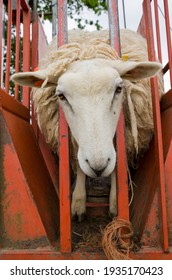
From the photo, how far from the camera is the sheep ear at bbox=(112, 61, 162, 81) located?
158cm

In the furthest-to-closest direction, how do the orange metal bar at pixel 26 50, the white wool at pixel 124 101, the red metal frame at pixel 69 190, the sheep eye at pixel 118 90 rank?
the orange metal bar at pixel 26 50 → the white wool at pixel 124 101 → the sheep eye at pixel 118 90 → the red metal frame at pixel 69 190

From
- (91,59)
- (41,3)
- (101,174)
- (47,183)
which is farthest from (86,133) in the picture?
(41,3)

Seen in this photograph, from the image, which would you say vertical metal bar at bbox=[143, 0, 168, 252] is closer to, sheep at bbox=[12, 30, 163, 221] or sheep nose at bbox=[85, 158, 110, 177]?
sheep at bbox=[12, 30, 163, 221]

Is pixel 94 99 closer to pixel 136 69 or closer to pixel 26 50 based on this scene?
pixel 136 69

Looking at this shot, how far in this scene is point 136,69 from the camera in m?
1.65

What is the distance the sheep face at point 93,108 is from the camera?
132 cm

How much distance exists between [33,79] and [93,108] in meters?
0.48

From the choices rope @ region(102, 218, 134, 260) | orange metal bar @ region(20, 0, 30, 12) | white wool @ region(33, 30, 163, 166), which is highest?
orange metal bar @ region(20, 0, 30, 12)

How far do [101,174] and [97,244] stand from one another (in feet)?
1.31

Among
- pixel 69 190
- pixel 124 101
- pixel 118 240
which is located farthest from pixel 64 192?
pixel 124 101

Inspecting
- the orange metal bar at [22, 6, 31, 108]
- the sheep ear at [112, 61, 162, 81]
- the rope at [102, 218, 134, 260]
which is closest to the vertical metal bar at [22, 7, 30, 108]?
the orange metal bar at [22, 6, 31, 108]

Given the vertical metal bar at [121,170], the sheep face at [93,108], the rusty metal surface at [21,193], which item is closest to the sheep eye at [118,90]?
the sheep face at [93,108]

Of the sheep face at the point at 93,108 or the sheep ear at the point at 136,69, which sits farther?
the sheep ear at the point at 136,69

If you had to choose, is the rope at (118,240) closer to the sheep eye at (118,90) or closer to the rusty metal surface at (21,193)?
the rusty metal surface at (21,193)
